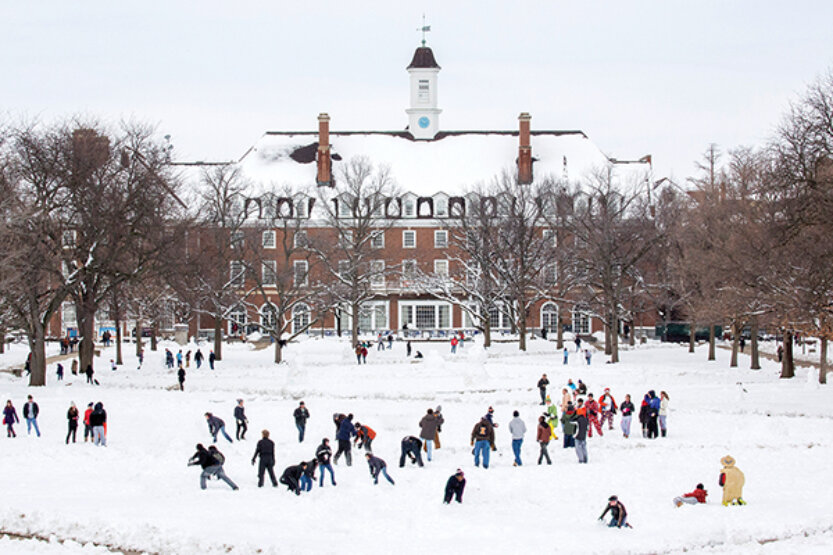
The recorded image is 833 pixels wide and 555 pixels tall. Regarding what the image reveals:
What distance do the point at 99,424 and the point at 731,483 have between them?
1471 centimetres

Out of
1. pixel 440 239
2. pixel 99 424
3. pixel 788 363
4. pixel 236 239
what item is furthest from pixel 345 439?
pixel 440 239

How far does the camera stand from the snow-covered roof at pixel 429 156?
251 feet

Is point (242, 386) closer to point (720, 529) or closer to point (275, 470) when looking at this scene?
point (275, 470)

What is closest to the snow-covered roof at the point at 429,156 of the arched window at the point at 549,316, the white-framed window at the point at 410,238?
the white-framed window at the point at 410,238

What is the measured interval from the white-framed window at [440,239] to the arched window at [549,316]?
371 inches

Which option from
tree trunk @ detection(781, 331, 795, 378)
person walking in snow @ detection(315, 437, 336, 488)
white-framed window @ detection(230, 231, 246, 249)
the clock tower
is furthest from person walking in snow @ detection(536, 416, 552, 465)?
the clock tower

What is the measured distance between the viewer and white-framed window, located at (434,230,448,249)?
250ft

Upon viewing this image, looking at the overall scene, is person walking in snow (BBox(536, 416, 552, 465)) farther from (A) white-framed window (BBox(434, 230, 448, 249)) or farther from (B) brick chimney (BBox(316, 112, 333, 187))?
(B) brick chimney (BBox(316, 112, 333, 187))

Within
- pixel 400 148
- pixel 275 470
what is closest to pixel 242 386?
pixel 275 470

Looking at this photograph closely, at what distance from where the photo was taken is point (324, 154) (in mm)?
76125

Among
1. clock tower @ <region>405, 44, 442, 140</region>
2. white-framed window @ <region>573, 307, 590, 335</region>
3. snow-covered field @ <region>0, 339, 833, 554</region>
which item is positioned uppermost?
clock tower @ <region>405, 44, 442, 140</region>

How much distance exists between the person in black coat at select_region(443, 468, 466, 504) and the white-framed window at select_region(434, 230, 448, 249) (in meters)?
59.1

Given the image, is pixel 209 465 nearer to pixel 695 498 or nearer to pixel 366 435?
pixel 366 435

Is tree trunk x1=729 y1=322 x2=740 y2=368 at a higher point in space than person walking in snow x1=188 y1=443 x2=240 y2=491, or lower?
higher
